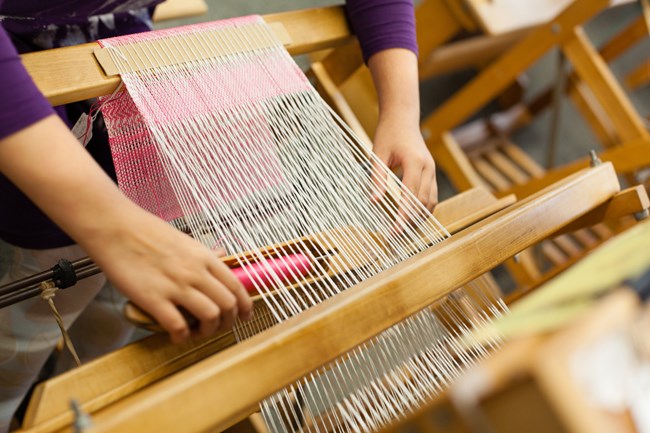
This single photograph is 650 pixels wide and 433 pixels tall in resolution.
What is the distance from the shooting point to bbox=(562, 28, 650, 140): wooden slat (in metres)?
1.81

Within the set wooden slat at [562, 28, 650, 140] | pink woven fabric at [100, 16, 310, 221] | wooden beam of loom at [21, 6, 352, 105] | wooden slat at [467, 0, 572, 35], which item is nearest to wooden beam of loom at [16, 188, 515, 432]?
pink woven fabric at [100, 16, 310, 221]

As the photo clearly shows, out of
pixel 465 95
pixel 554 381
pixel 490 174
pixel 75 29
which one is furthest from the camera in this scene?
pixel 490 174

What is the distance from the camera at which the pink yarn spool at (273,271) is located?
0.70 m

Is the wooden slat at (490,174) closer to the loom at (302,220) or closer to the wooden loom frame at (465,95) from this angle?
the wooden loom frame at (465,95)

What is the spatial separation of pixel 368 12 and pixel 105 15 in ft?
1.31

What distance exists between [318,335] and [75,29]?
26.1 inches

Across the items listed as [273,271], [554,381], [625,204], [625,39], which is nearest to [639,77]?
[625,39]

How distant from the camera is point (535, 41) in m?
1.85

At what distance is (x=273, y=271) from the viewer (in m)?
0.72

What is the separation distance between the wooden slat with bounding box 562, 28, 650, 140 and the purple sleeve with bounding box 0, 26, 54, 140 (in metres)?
1.53

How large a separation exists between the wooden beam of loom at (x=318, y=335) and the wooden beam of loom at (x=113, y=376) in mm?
41

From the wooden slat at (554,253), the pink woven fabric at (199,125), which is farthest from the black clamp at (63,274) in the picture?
the wooden slat at (554,253)

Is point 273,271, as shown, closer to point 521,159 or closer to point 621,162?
point 621,162

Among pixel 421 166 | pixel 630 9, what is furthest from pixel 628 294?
pixel 630 9
